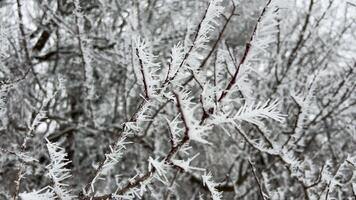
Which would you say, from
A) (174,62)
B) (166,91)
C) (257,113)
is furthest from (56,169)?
(166,91)

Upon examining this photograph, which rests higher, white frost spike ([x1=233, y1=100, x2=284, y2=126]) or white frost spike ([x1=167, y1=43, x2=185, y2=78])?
white frost spike ([x1=167, y1=43, x2=185, y2=78])

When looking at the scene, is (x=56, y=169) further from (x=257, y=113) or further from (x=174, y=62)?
(x=257, y=113)

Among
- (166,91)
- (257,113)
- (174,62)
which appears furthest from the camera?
(166,91)

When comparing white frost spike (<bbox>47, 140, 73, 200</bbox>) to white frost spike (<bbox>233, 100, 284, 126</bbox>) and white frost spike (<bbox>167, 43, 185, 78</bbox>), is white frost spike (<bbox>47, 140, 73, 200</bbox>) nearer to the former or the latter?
white frost spike (<bbox>167, 43, 185, 78</bbox>)

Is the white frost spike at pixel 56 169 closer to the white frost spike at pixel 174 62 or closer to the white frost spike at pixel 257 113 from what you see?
the white frost spike at pixel 174 62

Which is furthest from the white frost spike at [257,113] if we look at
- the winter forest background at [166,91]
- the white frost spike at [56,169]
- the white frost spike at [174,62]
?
the winter forest background at [166,91]

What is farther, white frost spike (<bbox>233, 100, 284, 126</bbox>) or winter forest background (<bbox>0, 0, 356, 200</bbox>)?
winter forest background (<bbox>0, 0, 356, 200</bbox>)

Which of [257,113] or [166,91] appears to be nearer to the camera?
[257,113]

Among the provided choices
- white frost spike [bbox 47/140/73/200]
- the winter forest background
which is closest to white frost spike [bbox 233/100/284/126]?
white frost spike [bbox 47/140/73/200]

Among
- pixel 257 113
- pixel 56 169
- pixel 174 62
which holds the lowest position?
pixel 56 169

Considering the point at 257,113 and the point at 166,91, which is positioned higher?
the point at 257,113

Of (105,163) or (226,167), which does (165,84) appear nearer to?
(105,163)

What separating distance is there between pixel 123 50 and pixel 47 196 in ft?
7.87

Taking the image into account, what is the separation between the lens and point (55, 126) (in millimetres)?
4758
